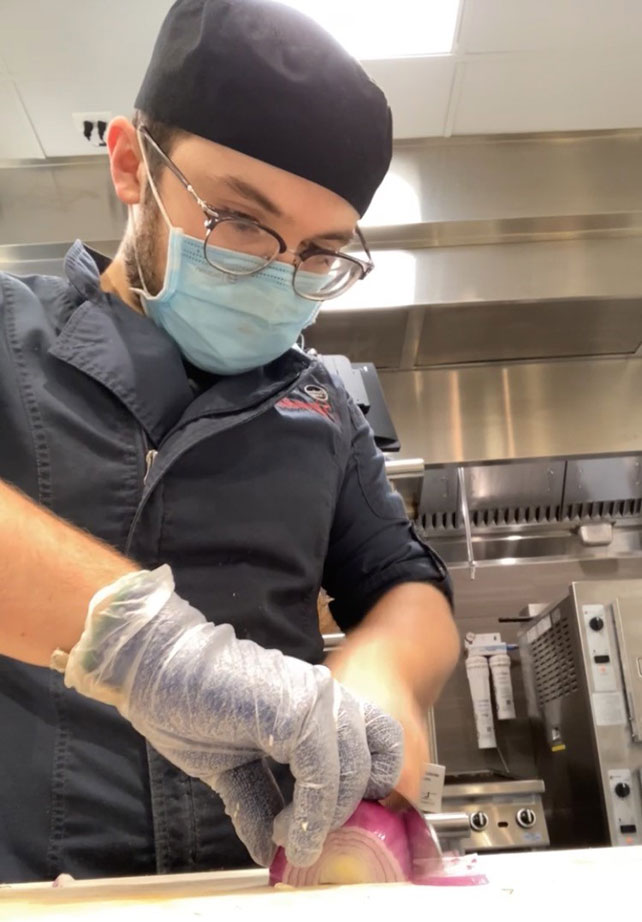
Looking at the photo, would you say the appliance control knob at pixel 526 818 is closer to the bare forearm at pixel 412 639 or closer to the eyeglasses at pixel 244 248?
the bare forearm at pixel 412 639

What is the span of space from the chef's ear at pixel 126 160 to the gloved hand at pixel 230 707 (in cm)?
59

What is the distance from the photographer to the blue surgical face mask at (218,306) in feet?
2.85

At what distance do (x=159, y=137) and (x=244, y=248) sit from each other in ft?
0.58

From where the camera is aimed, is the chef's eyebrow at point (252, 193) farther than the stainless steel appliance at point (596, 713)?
No

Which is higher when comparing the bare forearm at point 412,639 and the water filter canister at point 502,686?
the bare forearm at point 412,639

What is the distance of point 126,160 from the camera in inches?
36.7

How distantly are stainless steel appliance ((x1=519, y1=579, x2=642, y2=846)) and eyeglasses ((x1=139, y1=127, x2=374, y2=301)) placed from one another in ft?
4.39

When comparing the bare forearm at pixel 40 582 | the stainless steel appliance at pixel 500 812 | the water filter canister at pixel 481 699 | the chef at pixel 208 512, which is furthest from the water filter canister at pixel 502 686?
the bare forearm at pixel 40 582

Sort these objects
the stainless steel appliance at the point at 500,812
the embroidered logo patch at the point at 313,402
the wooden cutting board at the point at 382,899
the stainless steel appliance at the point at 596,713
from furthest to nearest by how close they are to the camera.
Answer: the stainless steel appliance at the point at 500,812, the stainless steel appliance at the point at 596,713, the embroidered logo patch at the point at 313,402, the wooden cutting board at the point at 382,899

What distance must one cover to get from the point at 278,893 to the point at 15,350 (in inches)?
21.6

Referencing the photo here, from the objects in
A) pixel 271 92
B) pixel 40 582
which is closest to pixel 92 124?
pixel 271 92

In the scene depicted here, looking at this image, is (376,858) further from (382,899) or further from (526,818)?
(526,818)

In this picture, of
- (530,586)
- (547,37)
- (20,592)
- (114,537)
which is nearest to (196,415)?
(114,537)

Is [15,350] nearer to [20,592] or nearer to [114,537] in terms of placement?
[114,537]
